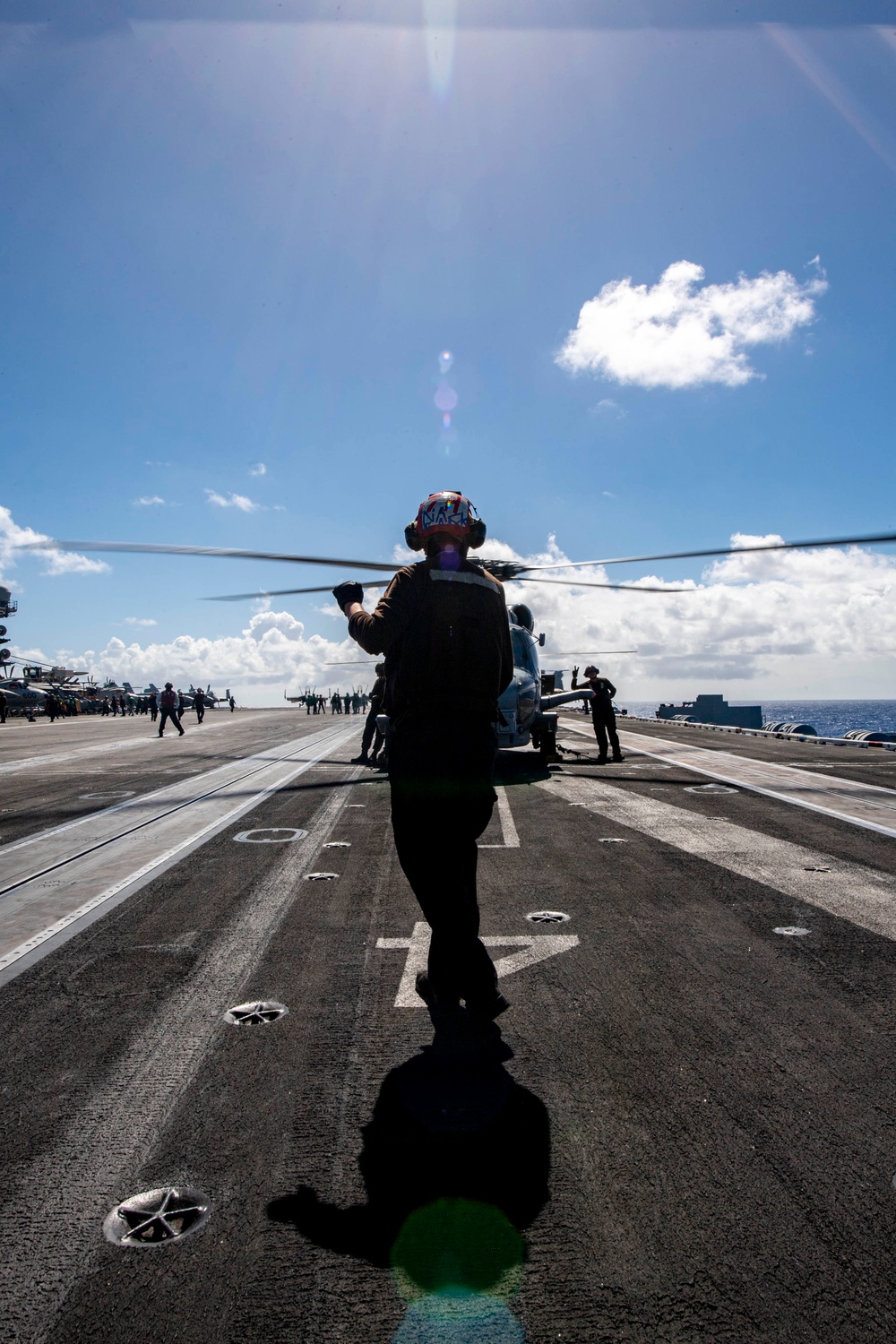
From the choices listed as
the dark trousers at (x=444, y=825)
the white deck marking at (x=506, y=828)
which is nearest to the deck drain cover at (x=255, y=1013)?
the dark trousers at (x=444, y=825)

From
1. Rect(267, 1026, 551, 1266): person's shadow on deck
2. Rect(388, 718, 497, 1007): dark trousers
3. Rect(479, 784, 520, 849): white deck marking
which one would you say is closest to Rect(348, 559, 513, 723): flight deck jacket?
Rect(388, 718, 497, 1007): dark trousers

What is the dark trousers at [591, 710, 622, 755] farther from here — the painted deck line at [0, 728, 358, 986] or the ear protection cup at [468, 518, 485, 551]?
the ear protection cup at [468, 518, 485, 551]

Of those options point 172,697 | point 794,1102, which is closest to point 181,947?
point 794,1102

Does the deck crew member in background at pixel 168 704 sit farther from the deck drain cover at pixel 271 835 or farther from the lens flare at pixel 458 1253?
the lens flare at pixel 458 1253

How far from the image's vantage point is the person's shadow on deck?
79.4 inches

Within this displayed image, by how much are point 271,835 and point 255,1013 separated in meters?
4.46

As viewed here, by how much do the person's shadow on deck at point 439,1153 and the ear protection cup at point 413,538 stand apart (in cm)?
211

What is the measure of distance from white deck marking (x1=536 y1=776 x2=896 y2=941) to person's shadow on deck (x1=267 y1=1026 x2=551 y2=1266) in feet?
9.03

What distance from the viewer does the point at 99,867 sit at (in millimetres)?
6227

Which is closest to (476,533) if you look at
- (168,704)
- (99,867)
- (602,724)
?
(99,867)

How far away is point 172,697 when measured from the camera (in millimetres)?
27344

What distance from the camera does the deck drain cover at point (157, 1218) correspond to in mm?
1960

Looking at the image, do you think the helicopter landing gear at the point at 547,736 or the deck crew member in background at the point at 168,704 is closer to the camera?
the helicopter landing gear at the point at 547,736

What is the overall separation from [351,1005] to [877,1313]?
2.24 meters
